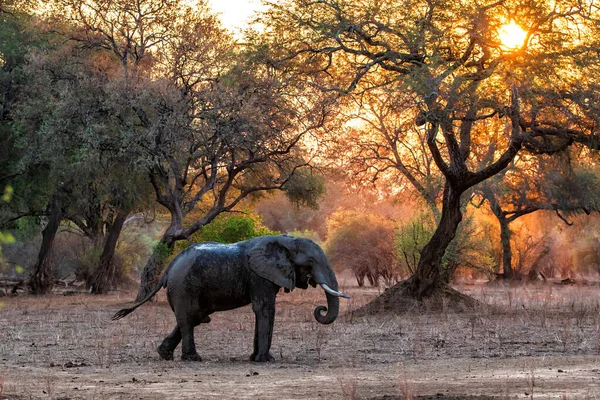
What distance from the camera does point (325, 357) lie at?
13883 mm

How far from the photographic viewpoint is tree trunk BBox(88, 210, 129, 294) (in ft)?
120

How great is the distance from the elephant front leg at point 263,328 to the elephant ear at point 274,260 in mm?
349

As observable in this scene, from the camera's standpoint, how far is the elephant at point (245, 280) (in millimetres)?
13234

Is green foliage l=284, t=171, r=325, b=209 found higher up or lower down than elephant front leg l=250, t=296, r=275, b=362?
higher up

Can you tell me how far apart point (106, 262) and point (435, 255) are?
1730 cm

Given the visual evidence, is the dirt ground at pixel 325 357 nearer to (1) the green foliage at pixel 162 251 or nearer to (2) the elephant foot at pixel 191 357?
(2) the elephant foot at pixel 191 357

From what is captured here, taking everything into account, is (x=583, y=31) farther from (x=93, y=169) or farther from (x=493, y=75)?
(x=93, y=169)

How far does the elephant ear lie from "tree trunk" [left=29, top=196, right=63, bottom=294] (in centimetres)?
2303

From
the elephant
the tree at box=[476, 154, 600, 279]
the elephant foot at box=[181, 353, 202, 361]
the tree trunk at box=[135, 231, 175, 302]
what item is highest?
the tree at box=[476, 154, 600, 279]

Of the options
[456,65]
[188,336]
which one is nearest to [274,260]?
[188,336]

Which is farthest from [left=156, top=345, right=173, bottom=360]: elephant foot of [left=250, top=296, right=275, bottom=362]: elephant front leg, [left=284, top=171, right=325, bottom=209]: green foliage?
[left=284, top=171, right=325, bottom=209]: green foliage

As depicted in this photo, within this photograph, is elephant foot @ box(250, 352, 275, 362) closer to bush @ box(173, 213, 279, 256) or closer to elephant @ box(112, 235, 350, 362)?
elephant @ box(112, 235, 350, 362)

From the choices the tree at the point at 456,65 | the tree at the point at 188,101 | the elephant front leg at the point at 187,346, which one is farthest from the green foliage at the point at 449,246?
the elephant front leg at the point at 187,346

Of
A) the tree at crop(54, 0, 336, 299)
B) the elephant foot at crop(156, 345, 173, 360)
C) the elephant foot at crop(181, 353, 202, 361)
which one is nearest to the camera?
the elephant foot at crop(181, 353, 202, 361)
